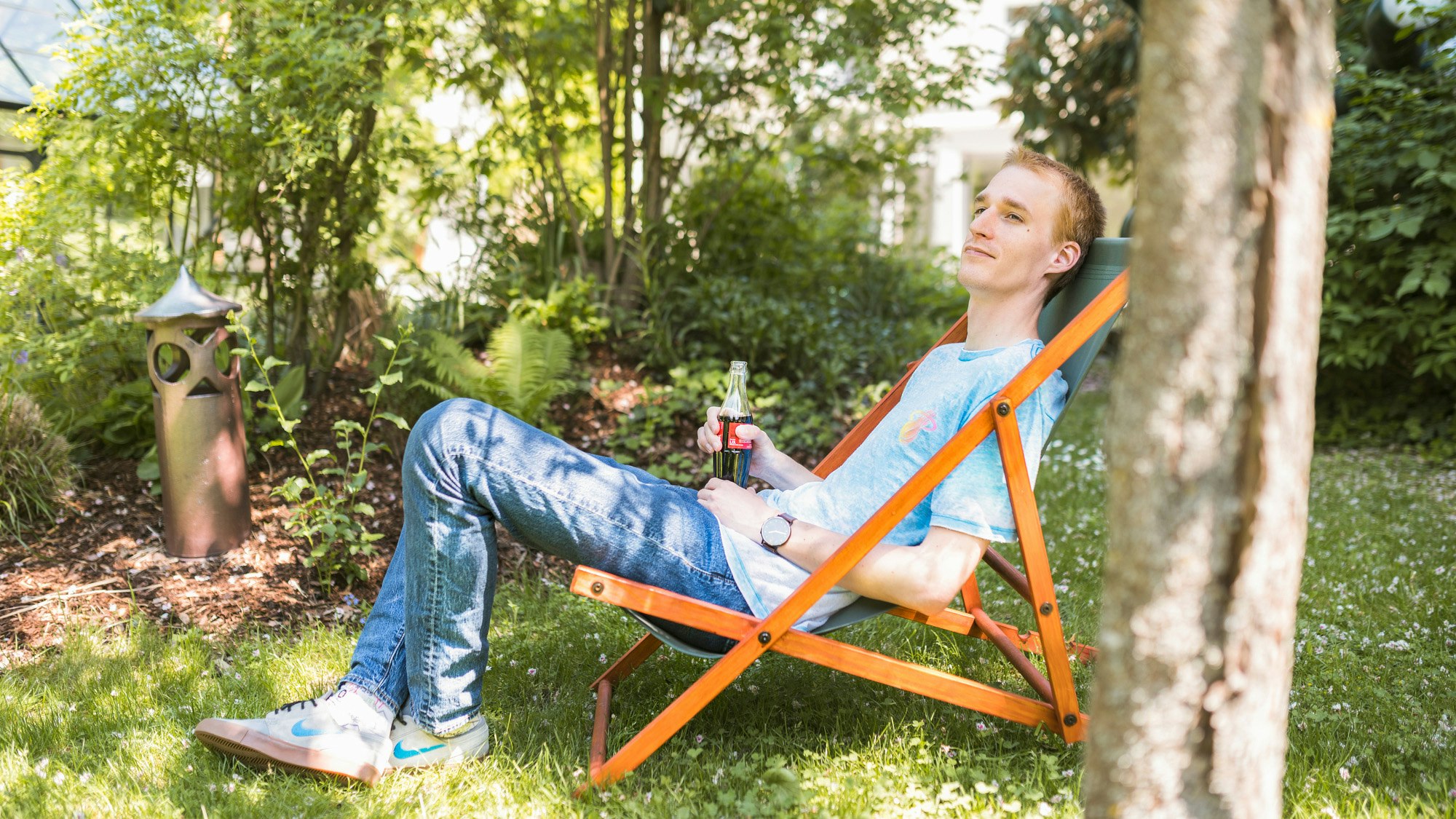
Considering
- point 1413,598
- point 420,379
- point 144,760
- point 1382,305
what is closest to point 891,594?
point 144,760

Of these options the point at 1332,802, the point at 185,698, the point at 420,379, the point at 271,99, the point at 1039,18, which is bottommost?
the point at 185,698

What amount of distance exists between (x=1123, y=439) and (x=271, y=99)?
150 inches

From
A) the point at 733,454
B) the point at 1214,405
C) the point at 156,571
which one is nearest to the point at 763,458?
the point at 733,454

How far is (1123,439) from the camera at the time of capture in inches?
49.4

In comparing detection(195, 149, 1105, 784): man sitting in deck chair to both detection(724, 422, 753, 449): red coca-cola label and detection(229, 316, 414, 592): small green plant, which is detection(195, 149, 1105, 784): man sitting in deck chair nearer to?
detection(724, 422, 753, 449): red coca-cola label

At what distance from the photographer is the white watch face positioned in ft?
7.12

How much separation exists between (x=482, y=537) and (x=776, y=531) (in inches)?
24.0

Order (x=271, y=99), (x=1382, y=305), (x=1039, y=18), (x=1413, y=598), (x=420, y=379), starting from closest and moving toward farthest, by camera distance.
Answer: (x=1413, y=598), (x=271, y=99), (x=420, y=379), (x=1382, y=305), (x=1039, y=18)

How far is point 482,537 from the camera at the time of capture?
211cm

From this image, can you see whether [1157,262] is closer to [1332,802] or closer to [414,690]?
[1332,802]

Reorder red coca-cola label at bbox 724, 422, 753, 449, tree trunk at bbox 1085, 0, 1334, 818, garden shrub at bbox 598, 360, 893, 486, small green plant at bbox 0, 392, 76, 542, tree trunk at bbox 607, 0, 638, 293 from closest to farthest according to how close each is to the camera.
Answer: tree trunk at bbox 1085, 0, 1334, 818 → red coca-cola label at bbox 724, 422, 753, 449 → small green plant at bbox 0, 392, 76, 542 → garden shrub at bbox 598, 360, 893, 486 → tree trunk at bbox 607, 0, 638, 293

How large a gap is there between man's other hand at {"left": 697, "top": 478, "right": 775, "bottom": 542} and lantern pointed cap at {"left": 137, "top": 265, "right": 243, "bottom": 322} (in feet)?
7.00

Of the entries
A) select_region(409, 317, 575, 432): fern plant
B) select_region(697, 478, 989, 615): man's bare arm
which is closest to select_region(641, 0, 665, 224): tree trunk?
select_region(409, 317, 575, 432): fern plant

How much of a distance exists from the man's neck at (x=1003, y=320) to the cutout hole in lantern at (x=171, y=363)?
106 inches
